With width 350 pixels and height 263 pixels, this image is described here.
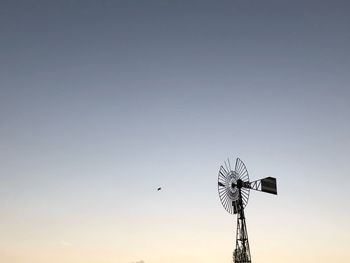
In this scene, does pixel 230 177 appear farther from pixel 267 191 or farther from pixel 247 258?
pixel 247 258

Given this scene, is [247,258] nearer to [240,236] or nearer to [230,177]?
[240,236]

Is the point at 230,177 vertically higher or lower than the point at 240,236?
higher

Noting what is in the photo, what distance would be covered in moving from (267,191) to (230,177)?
5614 millimetres

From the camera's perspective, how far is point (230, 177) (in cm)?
7162

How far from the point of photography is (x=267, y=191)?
70.1m

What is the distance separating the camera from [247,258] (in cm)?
6844

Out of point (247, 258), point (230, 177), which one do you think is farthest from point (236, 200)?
point (247, 258)

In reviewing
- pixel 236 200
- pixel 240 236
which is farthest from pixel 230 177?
pixel 240 236

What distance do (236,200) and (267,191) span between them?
4561mm

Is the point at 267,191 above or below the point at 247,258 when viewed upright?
above

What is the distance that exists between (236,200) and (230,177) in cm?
345

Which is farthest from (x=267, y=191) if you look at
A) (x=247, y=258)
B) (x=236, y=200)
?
(x=247, y=258)

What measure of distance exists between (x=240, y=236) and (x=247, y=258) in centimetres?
314

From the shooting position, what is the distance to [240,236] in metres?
69.6
